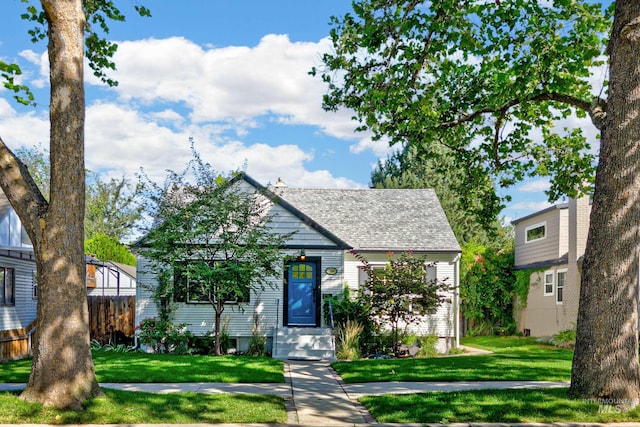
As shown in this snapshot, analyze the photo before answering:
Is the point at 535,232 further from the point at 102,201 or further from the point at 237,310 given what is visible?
the point at 102,201

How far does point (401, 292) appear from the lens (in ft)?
61.9

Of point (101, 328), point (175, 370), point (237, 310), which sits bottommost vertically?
point (101, 328)

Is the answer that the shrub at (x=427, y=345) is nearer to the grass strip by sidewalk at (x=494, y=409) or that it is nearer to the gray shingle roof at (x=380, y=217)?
the gray shingle roof at (x=380, y=217)

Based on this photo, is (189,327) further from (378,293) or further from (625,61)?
(625,61)

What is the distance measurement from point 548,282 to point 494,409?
710 inches

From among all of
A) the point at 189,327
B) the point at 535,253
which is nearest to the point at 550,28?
the point at 189,327

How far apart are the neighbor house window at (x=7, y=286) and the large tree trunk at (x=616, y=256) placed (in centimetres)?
1596

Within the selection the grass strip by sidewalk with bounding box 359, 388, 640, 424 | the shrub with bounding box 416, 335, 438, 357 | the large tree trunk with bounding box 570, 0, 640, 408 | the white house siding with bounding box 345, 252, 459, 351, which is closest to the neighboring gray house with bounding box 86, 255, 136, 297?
the white house siding with bounding box 345, 252, 459, 351

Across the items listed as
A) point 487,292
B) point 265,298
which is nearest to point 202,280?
point 265,298

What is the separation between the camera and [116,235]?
51.7 m

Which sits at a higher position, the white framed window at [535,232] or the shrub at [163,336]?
the white framed window at [535,232]

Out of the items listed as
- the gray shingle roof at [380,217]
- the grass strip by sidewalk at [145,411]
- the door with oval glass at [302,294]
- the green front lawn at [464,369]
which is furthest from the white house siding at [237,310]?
the grass strip by sidewalk at [145,411]

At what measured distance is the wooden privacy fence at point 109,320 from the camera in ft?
69.5

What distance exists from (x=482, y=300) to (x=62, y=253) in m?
20.9
